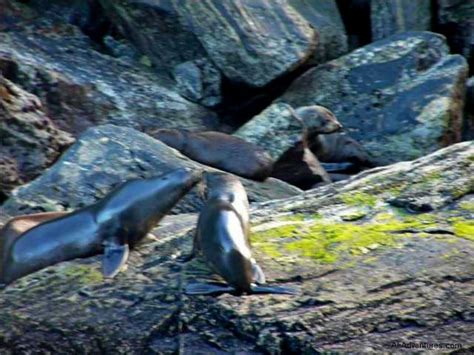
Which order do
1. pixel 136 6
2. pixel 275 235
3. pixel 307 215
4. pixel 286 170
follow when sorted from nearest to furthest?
1. pixel 275 235
2. pixel 307 215
3. pixel 286 170
4. pixel 136 6

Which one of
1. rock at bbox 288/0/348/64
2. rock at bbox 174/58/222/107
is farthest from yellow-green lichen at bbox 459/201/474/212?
rock at bbox 288/0/348/64

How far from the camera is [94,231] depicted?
655 centimetres

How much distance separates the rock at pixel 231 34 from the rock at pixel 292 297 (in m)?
6.24

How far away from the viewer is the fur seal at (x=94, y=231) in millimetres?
6484

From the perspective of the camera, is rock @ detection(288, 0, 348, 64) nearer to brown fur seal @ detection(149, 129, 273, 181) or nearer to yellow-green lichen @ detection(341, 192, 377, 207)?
brown fur seal @ detection(149, 129, 273, 181)

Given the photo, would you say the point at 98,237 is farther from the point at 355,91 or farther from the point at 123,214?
the point at 355,91

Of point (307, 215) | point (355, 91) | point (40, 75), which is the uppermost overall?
point (307, 215)

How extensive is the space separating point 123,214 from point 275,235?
83 cm

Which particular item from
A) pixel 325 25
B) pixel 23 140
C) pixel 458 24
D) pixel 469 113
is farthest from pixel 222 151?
pixel 458 24

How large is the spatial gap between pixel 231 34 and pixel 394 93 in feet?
6.28

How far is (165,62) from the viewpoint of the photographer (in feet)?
43.5

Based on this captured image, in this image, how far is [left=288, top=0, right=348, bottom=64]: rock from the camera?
14070 mm

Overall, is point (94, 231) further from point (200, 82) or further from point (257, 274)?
point (200, 82)

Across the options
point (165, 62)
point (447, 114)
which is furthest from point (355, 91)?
point (165, 62)
